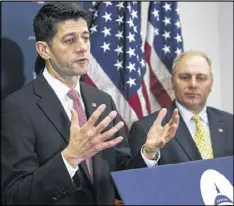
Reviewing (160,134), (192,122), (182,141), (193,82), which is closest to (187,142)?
(182,141)

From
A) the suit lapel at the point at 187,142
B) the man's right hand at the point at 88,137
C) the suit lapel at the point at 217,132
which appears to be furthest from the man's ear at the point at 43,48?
the suit lapel at the point at 217,132

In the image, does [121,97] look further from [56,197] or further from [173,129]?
[56,197]

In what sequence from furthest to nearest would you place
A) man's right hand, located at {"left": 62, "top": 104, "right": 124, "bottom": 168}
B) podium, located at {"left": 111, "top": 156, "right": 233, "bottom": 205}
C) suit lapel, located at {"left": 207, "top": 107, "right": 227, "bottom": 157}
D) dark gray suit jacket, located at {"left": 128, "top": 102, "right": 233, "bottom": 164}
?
suit lapel, located at {"left": 207, "top": 107, "right": 227, "bottom": 157}, dark gray suit jacket, located at {"left": 128, "top": 102, "right": 233, "bottom": 164}, man's right hand, located at {"left": 62, "top": 104, "right": 124, "bottom": 168}, podium, located at {"left": 111, "top": 156, "right": 233, "bottom": 205}

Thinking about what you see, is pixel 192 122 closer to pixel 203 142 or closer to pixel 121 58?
pixel 203 142

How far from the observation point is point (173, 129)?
1449 millimetres

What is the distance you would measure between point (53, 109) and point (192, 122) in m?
1.01

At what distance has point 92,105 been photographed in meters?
1.60

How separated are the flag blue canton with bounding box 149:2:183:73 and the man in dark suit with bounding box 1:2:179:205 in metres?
0.87

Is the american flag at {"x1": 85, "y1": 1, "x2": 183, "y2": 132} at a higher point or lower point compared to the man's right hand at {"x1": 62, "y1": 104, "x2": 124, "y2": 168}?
higher

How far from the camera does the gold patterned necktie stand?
216 cm

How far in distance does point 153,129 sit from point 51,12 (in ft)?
1.94

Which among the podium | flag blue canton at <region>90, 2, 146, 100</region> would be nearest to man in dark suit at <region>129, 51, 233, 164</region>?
flag blue canton at <region>90, 2, 146, 100</region>

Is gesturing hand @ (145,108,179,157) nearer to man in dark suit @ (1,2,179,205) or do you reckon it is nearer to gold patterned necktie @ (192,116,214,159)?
man in dark suit @ (1,2,179,205)

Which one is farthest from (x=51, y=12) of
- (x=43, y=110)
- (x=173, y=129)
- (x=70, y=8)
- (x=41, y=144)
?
(x=173, y=129)
